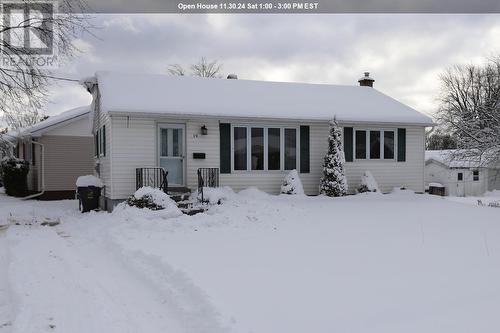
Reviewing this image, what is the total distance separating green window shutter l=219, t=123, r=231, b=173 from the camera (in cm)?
1362

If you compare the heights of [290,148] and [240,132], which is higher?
[240,132]

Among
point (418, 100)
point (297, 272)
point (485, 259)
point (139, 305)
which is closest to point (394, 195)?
point (485, 259)

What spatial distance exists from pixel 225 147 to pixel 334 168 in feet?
11.9

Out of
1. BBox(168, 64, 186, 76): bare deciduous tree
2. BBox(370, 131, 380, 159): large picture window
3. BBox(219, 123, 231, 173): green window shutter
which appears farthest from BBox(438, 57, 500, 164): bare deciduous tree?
BBox(168, 64, 186, 76): bare deciduous tree

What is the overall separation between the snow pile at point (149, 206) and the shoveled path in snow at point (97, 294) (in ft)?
7.06

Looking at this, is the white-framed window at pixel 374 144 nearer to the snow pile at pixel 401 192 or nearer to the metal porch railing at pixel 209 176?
the snow pile at pixel 401 192

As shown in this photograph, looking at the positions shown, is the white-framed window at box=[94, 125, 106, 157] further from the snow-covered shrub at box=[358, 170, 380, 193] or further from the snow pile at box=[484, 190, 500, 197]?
the snow pile at box=[484, 190, 500, 197]

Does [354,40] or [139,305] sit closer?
[139,305]

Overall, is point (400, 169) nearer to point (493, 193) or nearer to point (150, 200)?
point (150, 200)

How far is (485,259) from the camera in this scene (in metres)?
6.45

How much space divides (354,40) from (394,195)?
5.50m

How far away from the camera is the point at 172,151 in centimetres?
1327

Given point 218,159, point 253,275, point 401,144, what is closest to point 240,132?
point 218,159

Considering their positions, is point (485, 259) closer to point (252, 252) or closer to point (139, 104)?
point (252, 252)
